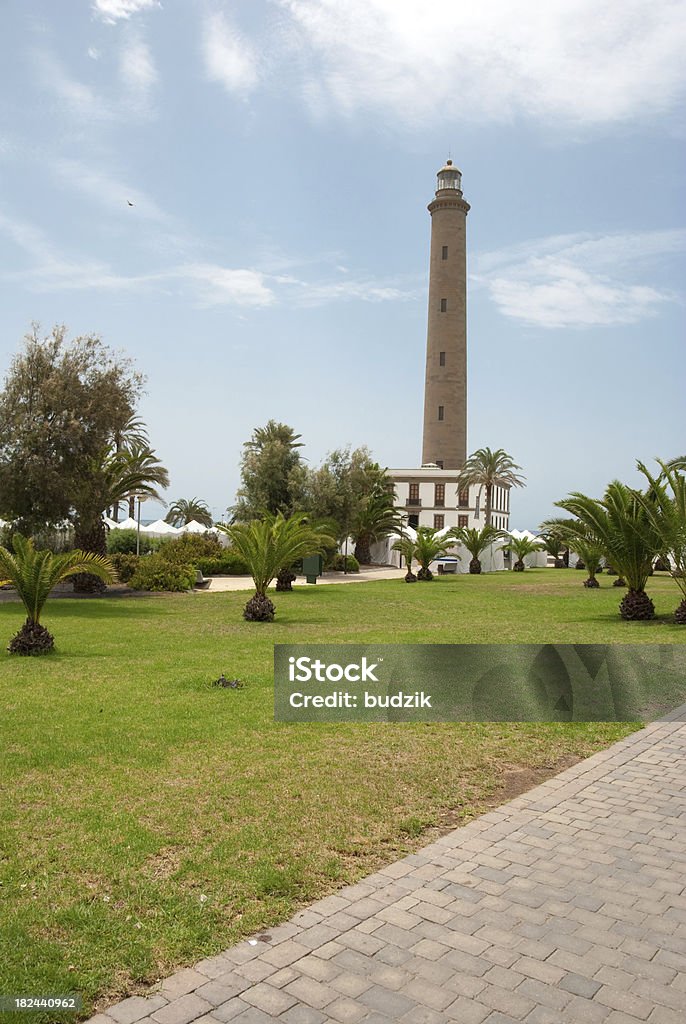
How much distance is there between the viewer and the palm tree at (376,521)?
4353cm

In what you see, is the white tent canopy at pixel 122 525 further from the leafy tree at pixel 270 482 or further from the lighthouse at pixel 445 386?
the lighthouse at pixel 445 386

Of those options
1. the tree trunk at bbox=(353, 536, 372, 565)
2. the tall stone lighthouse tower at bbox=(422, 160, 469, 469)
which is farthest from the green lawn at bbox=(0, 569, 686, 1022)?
the tall stone lighthouse tower at bbox=(422, 160, 469, 469)

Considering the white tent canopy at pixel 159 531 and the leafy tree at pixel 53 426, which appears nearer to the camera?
the leafy tree at pixel 53 426

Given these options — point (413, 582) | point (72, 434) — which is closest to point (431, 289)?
point (413, 582)

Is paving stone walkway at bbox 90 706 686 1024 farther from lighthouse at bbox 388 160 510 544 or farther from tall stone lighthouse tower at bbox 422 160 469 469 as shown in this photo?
tall stone lighthouse tower at bbox 422 160 469 469

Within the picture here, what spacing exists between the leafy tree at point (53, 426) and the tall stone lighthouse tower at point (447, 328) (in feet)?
144

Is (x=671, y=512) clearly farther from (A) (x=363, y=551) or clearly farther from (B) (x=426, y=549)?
(A) (x=363, y=551)

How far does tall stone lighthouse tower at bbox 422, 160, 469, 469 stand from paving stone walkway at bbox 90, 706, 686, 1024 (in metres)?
59.8

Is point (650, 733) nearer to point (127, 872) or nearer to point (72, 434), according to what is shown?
point (127, 872)

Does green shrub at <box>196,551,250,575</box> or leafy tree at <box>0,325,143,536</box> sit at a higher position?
leafy tree at <box>0,325,143,536</box>

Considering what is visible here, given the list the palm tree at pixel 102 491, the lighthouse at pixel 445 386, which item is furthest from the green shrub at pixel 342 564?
the lighthouse at pixel 445 386

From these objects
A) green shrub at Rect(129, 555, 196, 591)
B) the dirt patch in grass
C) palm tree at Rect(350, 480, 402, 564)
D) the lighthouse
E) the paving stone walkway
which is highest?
the lighthouse

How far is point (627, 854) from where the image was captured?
4578 mm

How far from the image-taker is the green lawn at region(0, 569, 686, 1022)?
351cm
